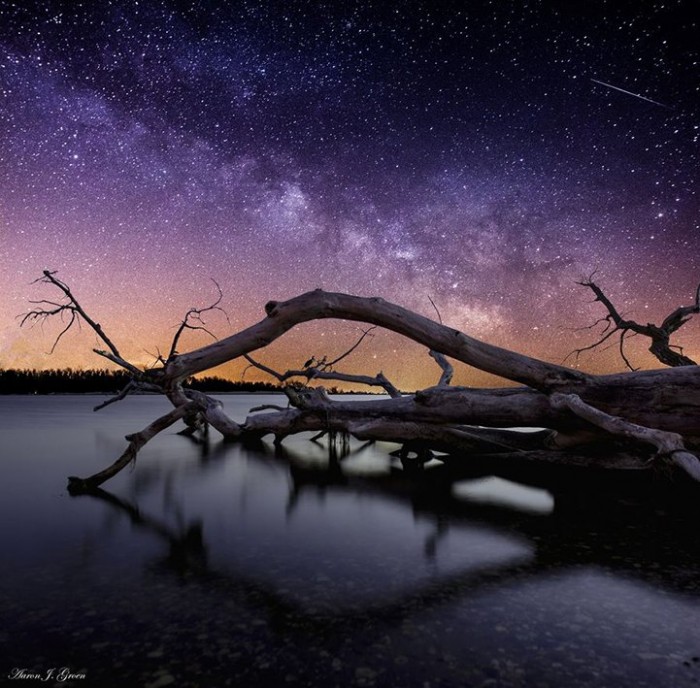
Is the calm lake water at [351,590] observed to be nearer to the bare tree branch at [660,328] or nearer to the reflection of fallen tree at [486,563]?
the reflection of fallen tree at [486,563]

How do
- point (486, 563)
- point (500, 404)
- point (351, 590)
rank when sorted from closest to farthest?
point (351, 590)
point (486, 563)
point (500, 404)

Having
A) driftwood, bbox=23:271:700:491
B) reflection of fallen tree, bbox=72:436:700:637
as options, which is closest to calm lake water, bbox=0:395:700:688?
reflection of fallen tree, bbox=72:436:700:637

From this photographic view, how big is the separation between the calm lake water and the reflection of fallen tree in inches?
0.8

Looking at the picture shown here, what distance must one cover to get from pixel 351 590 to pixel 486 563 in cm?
113

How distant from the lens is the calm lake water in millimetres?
2080

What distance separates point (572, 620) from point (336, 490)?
4.38m

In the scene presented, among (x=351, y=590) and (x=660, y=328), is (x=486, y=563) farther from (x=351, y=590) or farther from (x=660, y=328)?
(x=660, y=328)

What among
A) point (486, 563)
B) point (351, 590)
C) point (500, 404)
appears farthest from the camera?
point (500, 404)

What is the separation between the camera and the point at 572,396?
614 cm

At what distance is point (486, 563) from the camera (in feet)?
11.5

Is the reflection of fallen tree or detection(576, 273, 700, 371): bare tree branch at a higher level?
detection(576, 273, 700, 371): bare tree branch

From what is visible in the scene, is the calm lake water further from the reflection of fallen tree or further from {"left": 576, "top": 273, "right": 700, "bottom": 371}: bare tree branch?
{"left": 576, "top": 273, "right": 700, "bottom": 371}: bare tree branch

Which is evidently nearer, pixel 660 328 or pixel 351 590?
pixel 351 590

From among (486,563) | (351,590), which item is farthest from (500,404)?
(351,590)
